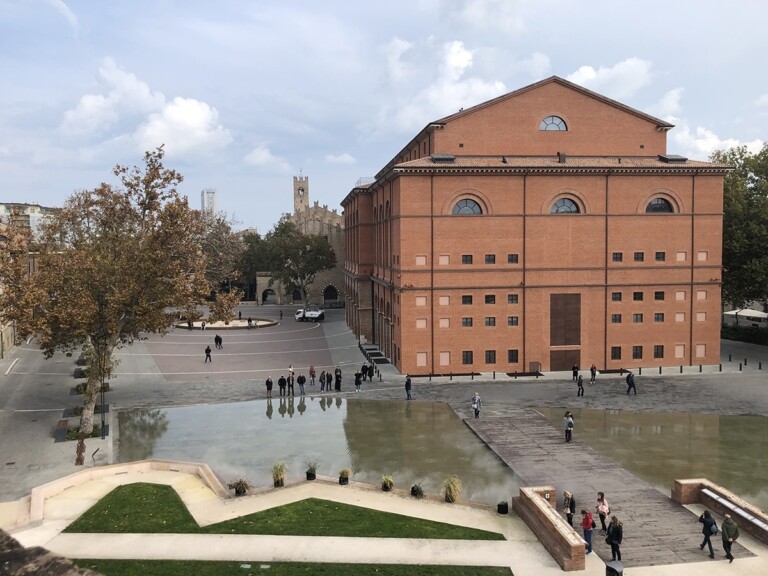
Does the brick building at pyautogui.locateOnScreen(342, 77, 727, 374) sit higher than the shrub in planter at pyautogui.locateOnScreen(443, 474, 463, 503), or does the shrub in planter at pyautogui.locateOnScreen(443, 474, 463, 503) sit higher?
the brick building at pyautogui.locateOnScreen(342, 77, 727, 374)

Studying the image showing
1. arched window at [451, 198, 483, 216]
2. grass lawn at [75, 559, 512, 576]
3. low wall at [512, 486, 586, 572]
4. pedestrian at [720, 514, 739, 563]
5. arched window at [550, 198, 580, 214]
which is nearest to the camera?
grass lawn at [75, 559, 512, 576]

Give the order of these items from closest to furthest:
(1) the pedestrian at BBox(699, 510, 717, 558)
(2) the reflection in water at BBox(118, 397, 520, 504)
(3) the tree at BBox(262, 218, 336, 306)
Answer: (1) the pedestrian at BBox(699, 510, 717, 558) < (2) the reflection in water at BBox(118, 397, 520, 504) < (3) the tree at BBox(262, 218, 336, 306)

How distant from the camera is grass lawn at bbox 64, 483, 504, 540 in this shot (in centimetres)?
1859

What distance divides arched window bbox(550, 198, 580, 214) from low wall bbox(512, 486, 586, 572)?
81.6 feet

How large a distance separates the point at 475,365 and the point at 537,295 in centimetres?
581

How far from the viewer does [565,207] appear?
138 ft

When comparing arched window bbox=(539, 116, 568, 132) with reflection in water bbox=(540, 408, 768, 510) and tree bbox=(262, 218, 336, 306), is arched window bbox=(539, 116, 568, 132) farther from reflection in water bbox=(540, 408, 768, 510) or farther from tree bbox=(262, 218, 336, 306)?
tree bbox=(262, 218, 336, 306)

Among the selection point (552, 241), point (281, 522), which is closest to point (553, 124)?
point (552, 241)

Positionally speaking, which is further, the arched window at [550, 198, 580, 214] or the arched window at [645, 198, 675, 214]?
the arched window at [645, 198, 675, 214]

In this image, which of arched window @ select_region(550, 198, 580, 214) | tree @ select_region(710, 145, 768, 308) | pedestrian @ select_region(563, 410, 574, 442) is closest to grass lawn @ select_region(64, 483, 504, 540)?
pedestrian @ select_region(563, 410, 574, 442)

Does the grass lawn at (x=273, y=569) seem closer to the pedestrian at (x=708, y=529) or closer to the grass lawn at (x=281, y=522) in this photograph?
the grass lawn at (x=281, y=522)

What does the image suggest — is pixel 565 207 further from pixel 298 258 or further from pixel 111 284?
pixel 298 258

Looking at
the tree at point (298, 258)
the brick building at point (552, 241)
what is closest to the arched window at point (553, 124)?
the brick building at point (552, 241)

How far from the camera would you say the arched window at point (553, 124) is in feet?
141
